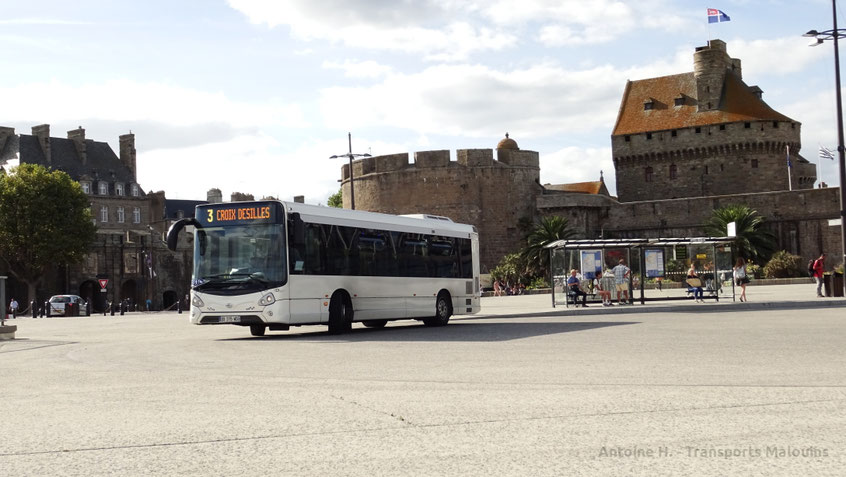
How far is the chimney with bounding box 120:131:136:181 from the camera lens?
89312mm

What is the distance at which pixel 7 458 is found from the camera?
633 centimetres

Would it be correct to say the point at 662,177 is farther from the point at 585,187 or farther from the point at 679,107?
the point at 585,187

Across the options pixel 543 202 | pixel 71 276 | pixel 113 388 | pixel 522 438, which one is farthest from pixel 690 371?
pixel 71 276

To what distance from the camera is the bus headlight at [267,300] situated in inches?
713

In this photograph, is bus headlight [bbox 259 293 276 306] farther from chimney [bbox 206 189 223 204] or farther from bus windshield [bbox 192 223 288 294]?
chimney [bbox 206 189 223 204]

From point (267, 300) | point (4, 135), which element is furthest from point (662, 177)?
point (267, 300)

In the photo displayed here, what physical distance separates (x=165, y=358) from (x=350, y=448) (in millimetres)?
8590

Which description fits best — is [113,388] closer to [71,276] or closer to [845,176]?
[845,176]

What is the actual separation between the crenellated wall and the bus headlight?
Result: 153ft

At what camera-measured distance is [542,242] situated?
57594mm

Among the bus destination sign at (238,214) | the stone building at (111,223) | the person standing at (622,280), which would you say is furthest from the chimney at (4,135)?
the bus destination sign at (238,214)

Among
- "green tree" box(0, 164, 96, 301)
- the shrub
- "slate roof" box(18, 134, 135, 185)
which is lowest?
the shrub

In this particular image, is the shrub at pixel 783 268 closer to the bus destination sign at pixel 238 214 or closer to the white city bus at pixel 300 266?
the white city bus at pixel 300 266

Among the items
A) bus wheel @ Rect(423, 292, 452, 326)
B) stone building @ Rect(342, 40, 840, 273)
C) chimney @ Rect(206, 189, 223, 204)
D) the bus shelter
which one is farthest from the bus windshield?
chimney @ Rect(206, 189, 223, 204)
